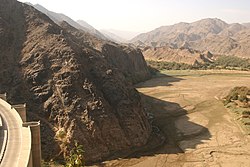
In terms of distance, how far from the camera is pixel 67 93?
4375 cm

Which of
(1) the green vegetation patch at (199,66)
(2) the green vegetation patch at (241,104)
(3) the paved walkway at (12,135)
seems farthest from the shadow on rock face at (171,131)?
(1) the green vegetation patch at (199,66)

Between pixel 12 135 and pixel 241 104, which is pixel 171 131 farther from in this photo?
pixel 12 135

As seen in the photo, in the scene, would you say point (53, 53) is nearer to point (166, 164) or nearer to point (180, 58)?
point (166, 164)

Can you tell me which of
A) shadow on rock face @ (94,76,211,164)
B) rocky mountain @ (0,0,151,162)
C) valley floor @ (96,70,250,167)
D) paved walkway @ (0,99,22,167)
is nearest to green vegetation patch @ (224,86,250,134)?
valley floor @ (96,70,250,167)

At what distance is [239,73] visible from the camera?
349 feet

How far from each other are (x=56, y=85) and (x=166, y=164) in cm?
1807

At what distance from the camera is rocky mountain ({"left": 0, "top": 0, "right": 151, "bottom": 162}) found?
40.1 metres

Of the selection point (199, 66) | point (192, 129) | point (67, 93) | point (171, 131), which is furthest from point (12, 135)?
point (199, 66)

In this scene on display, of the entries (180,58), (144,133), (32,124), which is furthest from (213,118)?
(180,58)

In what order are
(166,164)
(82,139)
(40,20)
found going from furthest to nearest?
1. (40,20)
2. (82,139)
3. (166,164)

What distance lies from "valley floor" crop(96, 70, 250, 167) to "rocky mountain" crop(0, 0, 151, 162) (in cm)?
387

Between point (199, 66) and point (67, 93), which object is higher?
point (67, 93)

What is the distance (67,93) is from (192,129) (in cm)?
1820

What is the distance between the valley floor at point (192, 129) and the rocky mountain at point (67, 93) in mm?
3866
